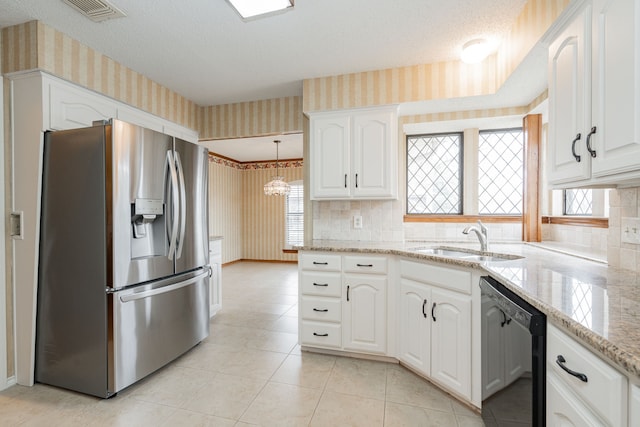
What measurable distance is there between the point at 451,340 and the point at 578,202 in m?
1.58

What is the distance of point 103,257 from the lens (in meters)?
1.90

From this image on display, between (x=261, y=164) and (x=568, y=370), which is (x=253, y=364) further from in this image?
(x=261, y=164)

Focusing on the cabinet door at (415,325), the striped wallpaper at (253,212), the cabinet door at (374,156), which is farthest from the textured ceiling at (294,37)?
the striped wallpaper at (253,212)

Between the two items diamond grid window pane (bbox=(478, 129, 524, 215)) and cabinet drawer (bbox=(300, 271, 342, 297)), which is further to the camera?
diamond grid window pane (bbox=(478, 129, 524, 215))

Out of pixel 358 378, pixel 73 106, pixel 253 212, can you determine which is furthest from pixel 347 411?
pixel 253 212

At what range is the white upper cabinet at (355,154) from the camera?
262 centimetres

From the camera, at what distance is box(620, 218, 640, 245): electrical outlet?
4.68 feet

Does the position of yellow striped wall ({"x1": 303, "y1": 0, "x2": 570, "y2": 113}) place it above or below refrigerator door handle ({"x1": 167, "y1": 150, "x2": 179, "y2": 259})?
above

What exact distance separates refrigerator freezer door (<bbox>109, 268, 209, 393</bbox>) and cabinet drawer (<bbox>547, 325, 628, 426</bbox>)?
2293 mm

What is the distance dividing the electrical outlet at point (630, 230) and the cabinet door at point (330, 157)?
1.77 m

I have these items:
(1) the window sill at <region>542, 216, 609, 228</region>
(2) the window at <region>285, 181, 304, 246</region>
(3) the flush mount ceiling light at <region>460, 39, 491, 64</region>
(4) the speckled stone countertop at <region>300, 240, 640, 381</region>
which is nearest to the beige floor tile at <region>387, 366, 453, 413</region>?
(4) the speckled stone countertop at <region>300, 240, 640, 381</region>

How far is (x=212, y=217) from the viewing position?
6.34m

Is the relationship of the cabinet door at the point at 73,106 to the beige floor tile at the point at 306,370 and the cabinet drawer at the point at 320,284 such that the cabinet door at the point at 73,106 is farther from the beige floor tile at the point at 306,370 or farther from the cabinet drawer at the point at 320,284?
the beige floor tile at the point at 306,370

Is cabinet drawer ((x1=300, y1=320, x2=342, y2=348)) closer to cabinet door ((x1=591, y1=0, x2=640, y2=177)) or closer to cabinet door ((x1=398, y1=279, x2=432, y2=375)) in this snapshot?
cabinet door ((x1=398, y1=279, x2=432, y2=375))
